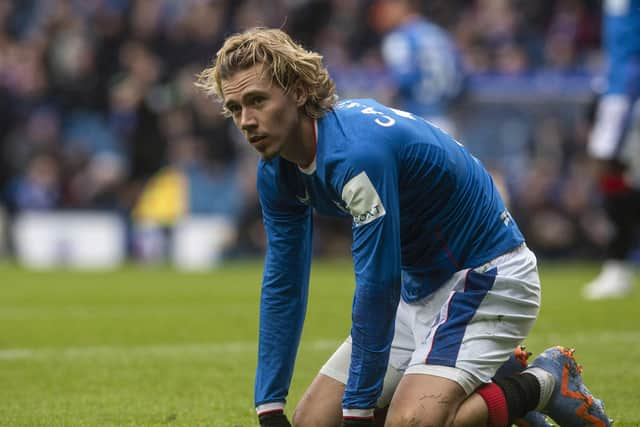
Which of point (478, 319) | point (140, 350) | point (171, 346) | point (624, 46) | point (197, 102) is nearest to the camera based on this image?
point (478, 319)

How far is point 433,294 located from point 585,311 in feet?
15.9

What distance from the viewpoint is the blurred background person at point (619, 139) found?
934 centimetres

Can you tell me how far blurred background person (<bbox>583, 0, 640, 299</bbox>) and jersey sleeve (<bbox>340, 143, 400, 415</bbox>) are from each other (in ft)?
19.4

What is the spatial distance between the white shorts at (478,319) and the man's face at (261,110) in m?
0.84

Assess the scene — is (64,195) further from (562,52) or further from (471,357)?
(471,357)

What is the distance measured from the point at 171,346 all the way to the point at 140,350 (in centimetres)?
23

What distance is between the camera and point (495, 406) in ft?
13.4

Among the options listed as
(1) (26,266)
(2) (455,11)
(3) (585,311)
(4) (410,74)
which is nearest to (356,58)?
(2) (455,11)

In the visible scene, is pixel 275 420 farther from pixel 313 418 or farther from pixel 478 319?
pixel 478 319

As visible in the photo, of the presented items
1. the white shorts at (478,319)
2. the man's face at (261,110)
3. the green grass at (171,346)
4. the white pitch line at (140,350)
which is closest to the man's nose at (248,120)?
the man's face at (261,110)

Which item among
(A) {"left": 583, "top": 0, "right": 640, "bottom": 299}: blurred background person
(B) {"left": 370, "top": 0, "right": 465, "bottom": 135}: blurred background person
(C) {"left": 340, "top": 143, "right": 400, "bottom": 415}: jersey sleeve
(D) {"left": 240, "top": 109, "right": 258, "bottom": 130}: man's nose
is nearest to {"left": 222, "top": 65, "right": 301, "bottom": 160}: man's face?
(D) {"left": 240, "top": 109, "right": 258, "bottom": 130}: man's nose

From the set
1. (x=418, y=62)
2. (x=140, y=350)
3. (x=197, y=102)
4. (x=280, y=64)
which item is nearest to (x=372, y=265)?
(x=280, y=64)

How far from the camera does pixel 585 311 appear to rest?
8945 mm

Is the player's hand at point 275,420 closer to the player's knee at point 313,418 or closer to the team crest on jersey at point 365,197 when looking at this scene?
the player's knee at point 313,418
